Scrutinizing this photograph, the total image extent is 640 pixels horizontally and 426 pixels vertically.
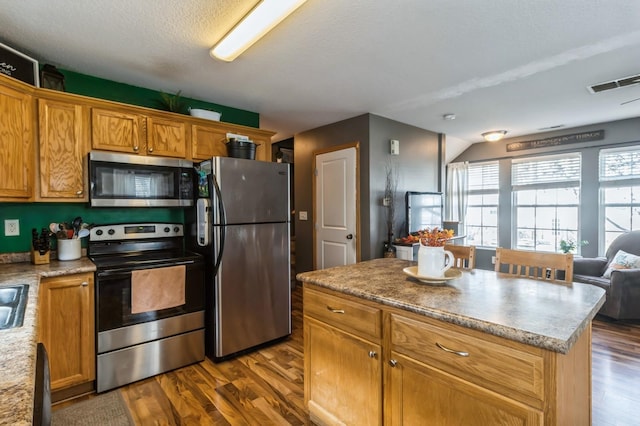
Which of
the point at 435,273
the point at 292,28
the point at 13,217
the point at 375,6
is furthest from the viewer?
the point at 13,217

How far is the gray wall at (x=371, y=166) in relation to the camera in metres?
3.84

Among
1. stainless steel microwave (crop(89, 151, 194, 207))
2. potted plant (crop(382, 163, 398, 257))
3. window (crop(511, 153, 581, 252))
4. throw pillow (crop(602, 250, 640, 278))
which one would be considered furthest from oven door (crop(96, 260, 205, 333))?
window (crop(511, 153, 581, 252))

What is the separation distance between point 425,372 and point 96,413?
6.79 feet

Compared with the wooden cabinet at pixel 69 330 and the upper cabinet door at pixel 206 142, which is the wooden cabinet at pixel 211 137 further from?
the wooden cabinet at pixel 69 330

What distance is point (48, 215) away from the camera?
2.52 meters

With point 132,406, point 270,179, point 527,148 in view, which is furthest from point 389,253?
point 527,148

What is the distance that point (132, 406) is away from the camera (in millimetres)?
2092

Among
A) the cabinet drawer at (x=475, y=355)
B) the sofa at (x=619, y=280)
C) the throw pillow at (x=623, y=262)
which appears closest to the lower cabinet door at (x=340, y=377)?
the cabinet drawer at (x=475, y=355)

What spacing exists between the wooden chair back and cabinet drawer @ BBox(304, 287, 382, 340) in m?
0.93

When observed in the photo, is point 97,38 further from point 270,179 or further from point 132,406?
point 132,406

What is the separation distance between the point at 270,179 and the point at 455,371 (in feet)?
7.16

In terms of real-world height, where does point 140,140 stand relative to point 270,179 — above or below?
above

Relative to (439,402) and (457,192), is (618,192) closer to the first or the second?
(457,192)

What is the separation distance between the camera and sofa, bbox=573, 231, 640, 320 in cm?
→ 340
